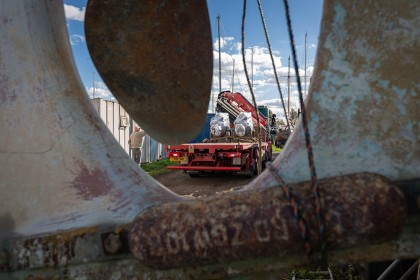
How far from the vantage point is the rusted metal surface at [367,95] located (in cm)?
98

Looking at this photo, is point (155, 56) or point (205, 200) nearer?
point (205, 200)

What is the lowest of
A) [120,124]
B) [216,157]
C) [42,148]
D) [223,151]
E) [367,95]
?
[216,157]

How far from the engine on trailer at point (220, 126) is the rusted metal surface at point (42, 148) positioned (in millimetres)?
8103

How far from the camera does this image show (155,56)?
1.85 m

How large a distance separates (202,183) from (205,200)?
23.5 feet

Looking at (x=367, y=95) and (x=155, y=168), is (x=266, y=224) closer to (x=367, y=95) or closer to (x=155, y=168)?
(x=367, y=95)

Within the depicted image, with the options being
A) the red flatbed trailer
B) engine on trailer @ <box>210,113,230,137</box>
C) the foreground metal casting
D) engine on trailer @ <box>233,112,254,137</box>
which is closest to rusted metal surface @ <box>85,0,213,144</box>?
the foreground metal casting

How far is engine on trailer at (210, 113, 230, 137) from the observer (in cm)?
930

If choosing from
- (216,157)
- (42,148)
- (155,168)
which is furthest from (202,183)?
(42,148)

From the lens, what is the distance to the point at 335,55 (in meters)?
1.03

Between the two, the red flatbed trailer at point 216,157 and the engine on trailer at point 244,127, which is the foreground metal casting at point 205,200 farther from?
the engine on trailer at point 244,127

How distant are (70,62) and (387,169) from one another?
1.00 metres

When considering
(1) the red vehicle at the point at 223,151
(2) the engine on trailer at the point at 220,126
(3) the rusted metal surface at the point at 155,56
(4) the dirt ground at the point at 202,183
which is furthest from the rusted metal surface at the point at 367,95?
(2) the engine on trailer at the point at 220,126

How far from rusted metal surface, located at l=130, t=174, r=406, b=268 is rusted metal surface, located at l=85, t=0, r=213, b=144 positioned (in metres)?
1.04
